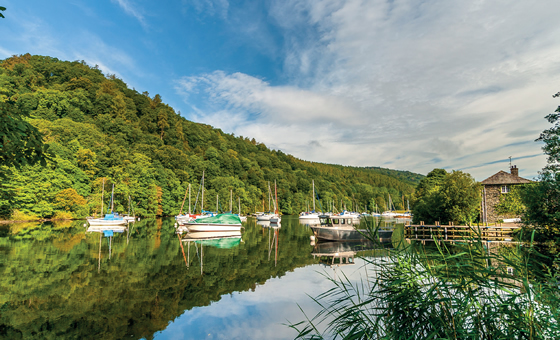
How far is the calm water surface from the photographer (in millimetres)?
8359

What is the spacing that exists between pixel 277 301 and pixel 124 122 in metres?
77.6

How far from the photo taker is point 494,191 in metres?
37.1

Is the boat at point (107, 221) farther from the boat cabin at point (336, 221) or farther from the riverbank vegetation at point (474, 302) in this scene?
the riverbank vegetation at point (474, 302)

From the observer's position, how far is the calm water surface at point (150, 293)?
→ 8359mm

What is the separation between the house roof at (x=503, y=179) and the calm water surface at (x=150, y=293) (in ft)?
90.8

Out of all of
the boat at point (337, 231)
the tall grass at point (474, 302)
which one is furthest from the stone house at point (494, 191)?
the tall grass at point (474, 302)

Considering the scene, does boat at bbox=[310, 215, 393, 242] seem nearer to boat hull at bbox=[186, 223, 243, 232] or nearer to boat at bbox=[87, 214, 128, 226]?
boat hull at bbox=[186, 223, 243, 232]

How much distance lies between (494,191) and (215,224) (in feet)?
109

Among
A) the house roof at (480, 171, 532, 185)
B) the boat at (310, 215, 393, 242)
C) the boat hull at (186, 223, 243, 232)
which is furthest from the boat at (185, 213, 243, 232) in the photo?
the house roof at (480, 171, 532, 185)

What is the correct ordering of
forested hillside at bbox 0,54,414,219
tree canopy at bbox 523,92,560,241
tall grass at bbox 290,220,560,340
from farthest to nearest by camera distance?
forested hillside at bbox 0,54,414,219
tree canopy at bbox 523,92,560,241
tall grass at bbox 290,220,560,340

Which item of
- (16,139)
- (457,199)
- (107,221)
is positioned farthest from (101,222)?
(457,199)

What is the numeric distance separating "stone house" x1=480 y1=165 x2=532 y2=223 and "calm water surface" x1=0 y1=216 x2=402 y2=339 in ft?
86.8

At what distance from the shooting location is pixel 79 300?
10047 mm

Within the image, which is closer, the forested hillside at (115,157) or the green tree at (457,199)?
the green tree at (457,199)
